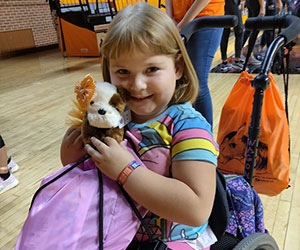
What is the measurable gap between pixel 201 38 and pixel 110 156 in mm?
1077

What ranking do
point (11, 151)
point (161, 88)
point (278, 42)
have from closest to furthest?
point (161, 88) < point (278, 42) < point (11, 151)

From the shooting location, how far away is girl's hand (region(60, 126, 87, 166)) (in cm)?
72


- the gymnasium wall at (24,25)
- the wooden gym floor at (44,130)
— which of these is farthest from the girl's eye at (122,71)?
the gymnasium wall at (24,25)

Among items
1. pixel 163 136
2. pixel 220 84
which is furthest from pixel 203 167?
pixel 220 84

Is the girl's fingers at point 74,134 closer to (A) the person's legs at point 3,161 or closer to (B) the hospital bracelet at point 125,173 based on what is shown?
(B) the hospital bracelet at point 125,173

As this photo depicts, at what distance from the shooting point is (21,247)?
545mm

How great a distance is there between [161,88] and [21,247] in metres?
0.41

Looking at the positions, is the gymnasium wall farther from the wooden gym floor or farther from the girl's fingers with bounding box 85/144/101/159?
the girl's fingers with bounding box 85/144/101/159

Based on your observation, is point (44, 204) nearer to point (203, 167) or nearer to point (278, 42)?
point (203, 167)

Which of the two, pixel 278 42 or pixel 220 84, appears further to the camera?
pixel 220 84

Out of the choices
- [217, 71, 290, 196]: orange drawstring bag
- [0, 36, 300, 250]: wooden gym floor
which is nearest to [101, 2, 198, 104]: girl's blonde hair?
[217, 71, 290, 196]: orange drawstring bag

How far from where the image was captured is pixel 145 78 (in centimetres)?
65

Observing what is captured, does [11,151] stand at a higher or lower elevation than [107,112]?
lower

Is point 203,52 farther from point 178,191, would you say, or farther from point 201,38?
point 178,191
